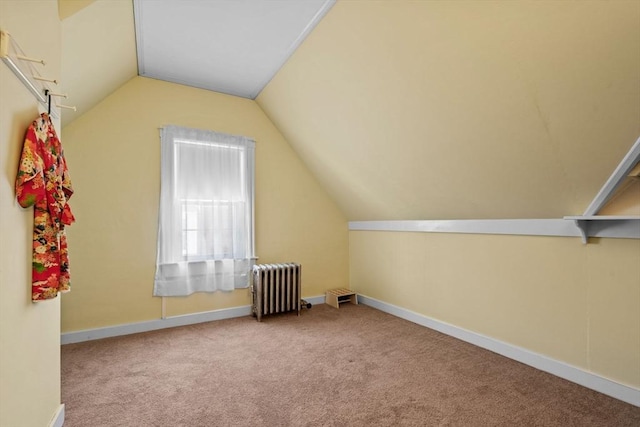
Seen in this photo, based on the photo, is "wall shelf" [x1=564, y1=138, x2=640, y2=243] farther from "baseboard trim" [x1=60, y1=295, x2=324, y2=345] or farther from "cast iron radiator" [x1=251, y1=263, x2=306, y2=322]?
"baseboard trim" [x1=60, y1=295, x2=324, y2=345]

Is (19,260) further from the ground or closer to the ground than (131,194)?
closer to the ground

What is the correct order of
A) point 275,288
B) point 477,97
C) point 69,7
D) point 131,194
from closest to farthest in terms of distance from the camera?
1. point 69,7
2. point 477,97
3. point 131,194
4. point 275,288

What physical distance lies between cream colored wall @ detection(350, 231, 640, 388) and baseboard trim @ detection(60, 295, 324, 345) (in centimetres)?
218

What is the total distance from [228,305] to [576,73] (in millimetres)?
3914

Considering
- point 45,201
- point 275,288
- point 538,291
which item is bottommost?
point 275,288

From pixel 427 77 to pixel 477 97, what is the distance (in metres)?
0.38

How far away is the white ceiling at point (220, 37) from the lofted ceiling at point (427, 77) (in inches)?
0.5

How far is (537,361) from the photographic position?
8.09 ft

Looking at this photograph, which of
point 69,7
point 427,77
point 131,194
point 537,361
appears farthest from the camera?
point 131,194

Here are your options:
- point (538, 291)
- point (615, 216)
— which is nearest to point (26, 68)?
point (615, 216)

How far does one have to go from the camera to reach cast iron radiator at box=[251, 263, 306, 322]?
3.71 metres

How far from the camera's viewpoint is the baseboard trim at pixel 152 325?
10.0ft

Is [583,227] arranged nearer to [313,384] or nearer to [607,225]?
[607,225]

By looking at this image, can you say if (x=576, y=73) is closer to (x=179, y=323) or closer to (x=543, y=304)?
(x=543, y=304)
